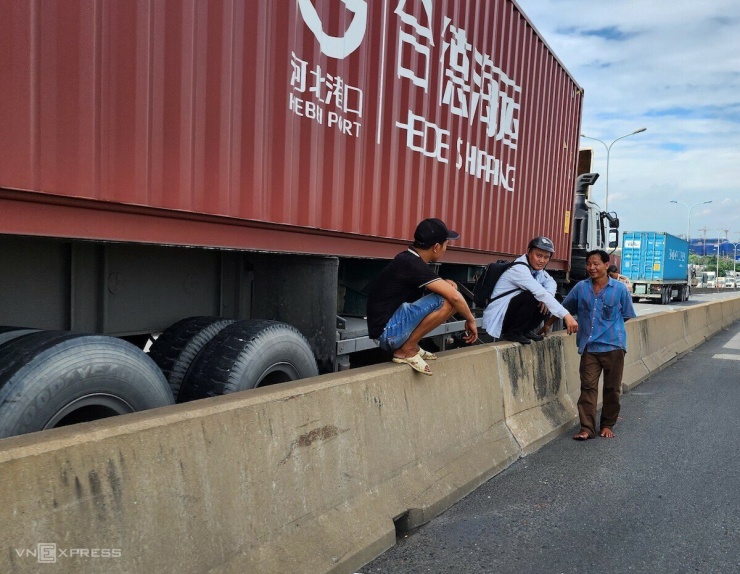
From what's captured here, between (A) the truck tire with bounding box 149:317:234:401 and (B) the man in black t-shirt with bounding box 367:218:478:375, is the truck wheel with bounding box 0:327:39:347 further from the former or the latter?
(B) the man in black t-shirt with bounding box 367:218:478:375

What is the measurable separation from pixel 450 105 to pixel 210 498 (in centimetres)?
477

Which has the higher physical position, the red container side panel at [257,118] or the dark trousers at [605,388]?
the red container side panel at [257,118]

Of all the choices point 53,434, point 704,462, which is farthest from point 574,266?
point 53,434

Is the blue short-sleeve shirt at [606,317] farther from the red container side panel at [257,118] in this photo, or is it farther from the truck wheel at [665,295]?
the truck wheel at [665,295]

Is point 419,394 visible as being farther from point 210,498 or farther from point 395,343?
point 210,498

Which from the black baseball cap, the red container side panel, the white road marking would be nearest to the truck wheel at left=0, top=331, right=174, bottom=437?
the red container side panel

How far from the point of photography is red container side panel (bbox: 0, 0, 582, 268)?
279 centimetres

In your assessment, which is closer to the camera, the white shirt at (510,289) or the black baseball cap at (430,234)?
the black baseball cap at (430,234)

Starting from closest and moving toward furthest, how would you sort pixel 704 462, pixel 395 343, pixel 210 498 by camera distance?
pixel 210 498, pixel 395 343, pixel 704 462

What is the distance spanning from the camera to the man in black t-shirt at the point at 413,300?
13.3ft

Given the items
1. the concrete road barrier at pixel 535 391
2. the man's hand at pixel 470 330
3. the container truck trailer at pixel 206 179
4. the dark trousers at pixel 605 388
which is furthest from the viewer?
the dark trousers at pixel 605 388

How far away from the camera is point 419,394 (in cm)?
385

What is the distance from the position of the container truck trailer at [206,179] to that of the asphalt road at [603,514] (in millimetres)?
1448

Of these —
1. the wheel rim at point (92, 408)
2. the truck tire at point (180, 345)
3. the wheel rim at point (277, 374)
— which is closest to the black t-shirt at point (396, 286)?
the wheel rim at point (277, 374)
